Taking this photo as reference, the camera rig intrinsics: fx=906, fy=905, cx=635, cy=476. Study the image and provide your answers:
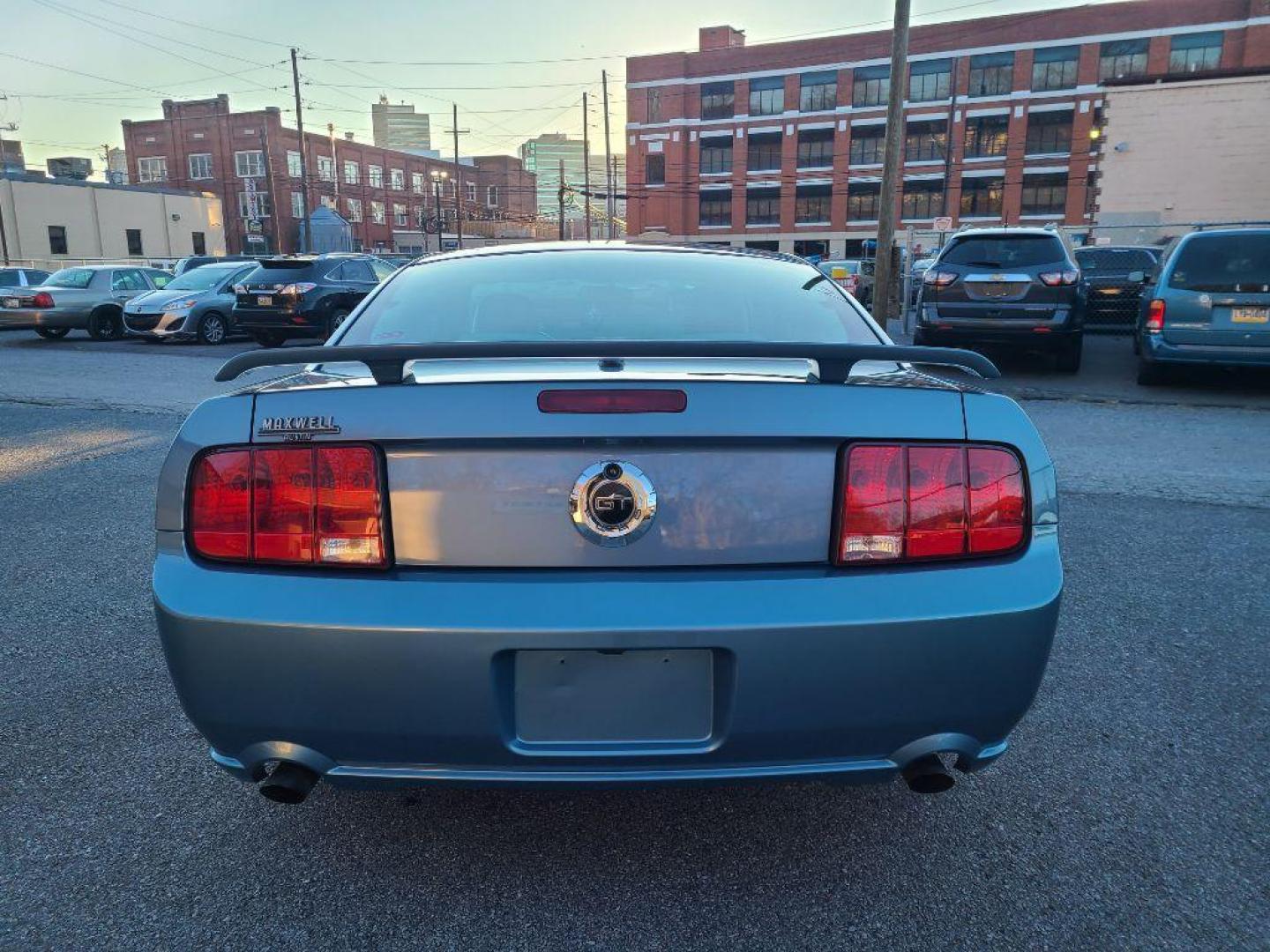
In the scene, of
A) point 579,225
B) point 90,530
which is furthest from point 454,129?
point 90,530

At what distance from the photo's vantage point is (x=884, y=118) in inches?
2365

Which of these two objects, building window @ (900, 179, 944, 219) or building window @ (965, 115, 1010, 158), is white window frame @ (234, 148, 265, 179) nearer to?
building window @ (900, 179, 944, 219)

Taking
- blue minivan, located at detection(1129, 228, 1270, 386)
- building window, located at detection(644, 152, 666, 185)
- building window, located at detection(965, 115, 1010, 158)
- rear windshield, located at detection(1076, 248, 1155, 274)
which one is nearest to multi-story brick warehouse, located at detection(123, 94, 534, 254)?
building window, located at detection(644, 152, 666, 185)

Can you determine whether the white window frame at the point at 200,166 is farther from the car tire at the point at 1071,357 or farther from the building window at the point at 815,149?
the car tire at the point at 1071,357

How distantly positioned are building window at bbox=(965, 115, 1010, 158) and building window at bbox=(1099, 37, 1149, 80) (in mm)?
5964

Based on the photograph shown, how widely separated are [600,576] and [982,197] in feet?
208

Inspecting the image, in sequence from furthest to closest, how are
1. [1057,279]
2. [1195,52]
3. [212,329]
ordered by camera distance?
1. [1195,52]
2. [212,329]
3. [1057,279]

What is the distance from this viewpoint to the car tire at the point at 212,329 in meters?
16.6

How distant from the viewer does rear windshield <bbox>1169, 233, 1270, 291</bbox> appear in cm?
905

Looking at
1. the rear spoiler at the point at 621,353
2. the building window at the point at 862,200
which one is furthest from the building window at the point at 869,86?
the rear spoiler at the point at 621,353

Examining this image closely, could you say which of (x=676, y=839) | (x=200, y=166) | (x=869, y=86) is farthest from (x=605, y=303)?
(x=200, y=166)

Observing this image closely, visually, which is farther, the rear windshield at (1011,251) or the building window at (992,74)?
the building window at (992,74)

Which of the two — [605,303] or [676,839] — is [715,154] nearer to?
[605,303]

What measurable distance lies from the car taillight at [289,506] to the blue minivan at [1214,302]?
984cm
